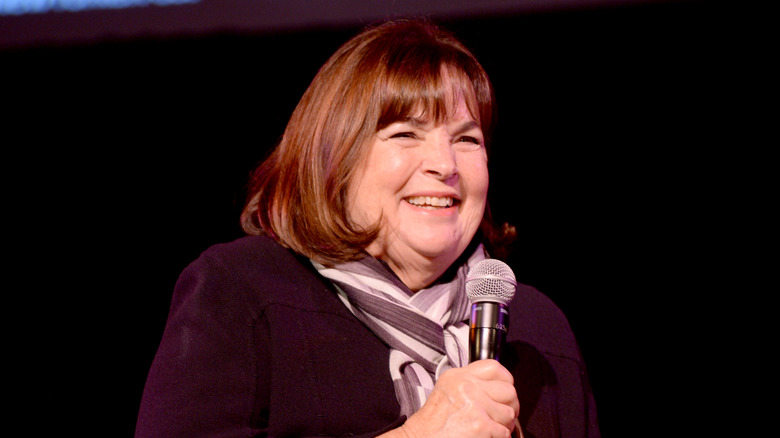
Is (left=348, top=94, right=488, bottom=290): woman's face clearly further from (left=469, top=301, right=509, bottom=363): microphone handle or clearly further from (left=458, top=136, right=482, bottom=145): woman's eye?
(left=469, top=301, right=509, bottom=363): microphone handle

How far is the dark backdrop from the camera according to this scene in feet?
8.95

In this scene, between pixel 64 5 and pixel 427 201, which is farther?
pixel 64 5

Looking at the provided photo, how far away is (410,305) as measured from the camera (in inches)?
62.3

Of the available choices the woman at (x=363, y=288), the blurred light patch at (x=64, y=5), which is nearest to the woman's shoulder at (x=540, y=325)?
the woman at (x=363, y=288)

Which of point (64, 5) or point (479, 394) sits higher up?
point (64, 5)

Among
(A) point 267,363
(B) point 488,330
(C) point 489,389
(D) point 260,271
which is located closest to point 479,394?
(C) point 489,389

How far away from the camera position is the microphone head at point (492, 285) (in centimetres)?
138

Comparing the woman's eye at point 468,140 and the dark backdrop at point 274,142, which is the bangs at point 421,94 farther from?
the dark backdrop at point 274,142

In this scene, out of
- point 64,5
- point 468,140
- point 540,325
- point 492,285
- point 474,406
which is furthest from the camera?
point 64,5

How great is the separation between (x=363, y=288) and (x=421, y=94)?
46 centimetres

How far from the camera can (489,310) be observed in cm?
135

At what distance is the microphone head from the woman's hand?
0.45ft

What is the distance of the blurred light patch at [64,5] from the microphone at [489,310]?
1913 mm

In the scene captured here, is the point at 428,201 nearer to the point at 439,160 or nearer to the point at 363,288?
the point at 439,160
